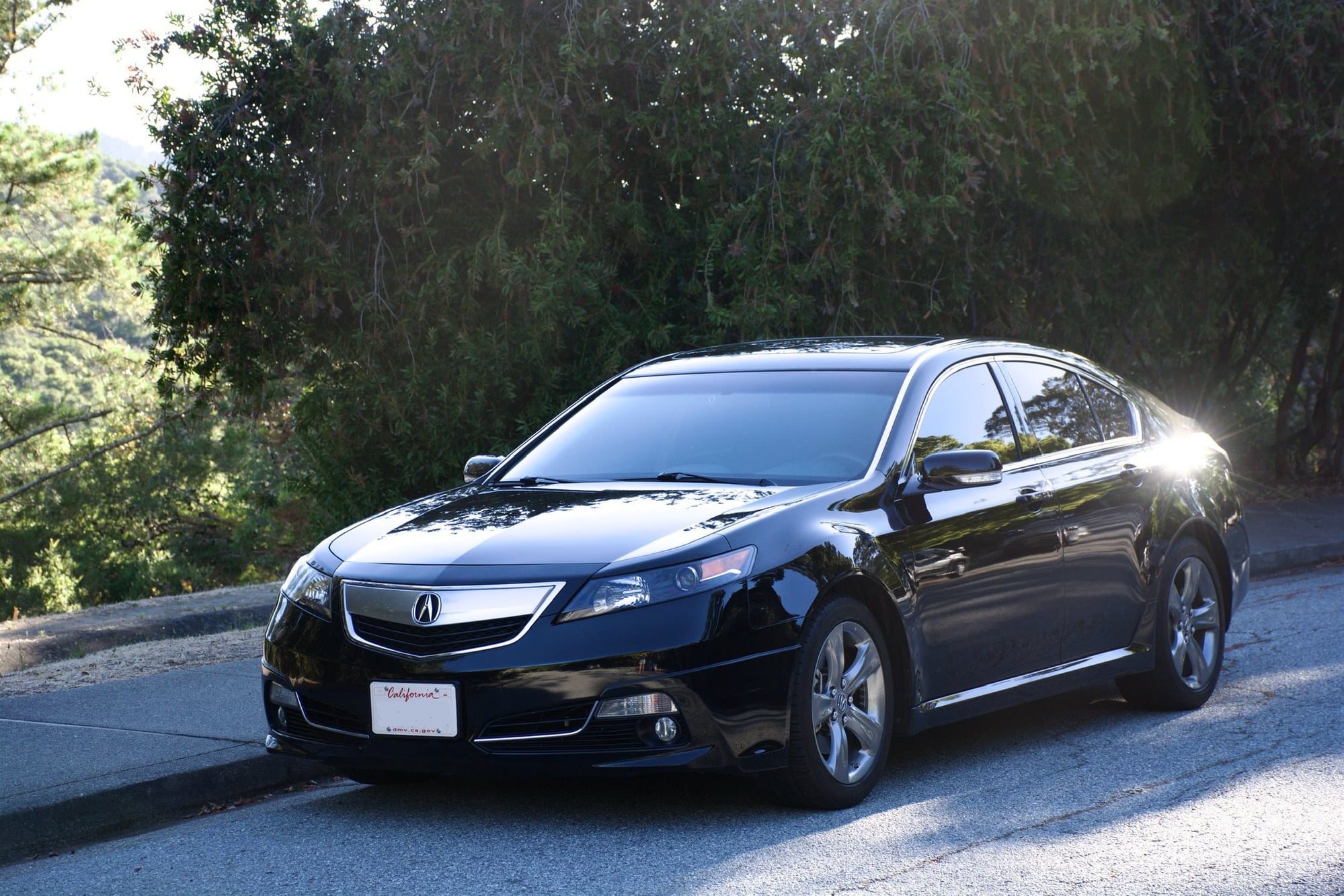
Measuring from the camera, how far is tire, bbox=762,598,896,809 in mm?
5012

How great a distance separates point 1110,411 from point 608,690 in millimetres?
3422

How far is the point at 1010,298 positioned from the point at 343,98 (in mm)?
6007

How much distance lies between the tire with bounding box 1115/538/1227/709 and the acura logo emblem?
3478 mm

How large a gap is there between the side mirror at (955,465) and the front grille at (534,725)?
1640 mm

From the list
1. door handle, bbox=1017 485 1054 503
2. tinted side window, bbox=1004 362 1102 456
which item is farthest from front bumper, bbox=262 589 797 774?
tinted side window, bbox=1004 362 1102 456

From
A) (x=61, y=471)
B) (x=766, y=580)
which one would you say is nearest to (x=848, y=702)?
(x=766, y=580)

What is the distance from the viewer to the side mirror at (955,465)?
561cm

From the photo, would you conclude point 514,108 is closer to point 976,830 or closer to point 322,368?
point 322,368

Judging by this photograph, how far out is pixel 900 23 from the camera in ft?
35.0

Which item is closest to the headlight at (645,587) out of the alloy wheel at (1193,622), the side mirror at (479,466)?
the side mirror at (479,466)

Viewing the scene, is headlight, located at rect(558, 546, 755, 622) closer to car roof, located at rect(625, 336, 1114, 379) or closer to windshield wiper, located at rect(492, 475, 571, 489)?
windshield wiper, located at rect(492, 475, 571, 489)

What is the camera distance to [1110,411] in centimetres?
720

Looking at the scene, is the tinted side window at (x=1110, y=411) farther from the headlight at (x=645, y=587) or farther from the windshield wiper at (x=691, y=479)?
the headlight at (x=645, y=587)

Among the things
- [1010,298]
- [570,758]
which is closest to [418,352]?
[1010,298]
